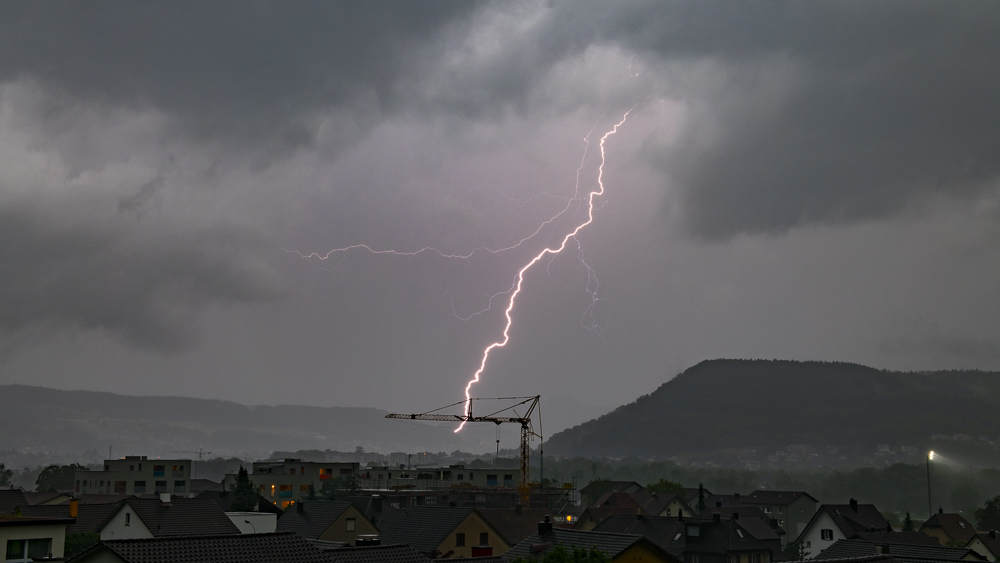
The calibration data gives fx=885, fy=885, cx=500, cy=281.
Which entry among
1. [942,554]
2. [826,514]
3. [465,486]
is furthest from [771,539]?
[465,486]

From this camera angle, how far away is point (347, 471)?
123875 millimetres

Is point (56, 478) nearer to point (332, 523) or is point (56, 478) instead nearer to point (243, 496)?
point (243, 496)

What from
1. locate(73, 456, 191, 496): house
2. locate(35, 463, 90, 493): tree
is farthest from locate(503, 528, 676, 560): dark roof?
locate(35, 463, 90, 493): tree

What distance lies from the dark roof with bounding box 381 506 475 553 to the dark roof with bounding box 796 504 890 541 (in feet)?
108

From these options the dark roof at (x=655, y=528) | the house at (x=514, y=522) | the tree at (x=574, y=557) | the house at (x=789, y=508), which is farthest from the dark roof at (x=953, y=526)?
the tree at (x=574, y=557)

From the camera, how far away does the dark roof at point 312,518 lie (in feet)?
166

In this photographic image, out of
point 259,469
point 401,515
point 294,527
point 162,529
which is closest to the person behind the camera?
point 162,529

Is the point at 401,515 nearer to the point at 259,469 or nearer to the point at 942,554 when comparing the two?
the point at 942,554

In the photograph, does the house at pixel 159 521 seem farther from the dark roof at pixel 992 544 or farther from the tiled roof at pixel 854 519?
the dark roof at pixel 992 544

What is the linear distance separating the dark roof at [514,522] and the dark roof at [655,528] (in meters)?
5.65

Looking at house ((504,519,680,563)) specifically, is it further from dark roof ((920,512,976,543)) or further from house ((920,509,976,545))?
dark roof ((920,512,976,543))

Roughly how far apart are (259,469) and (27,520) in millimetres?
100141

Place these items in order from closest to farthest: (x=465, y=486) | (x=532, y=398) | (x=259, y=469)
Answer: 1. (x=465, y=486)
2. (x=259, y=469)
3. (x=532, y=398)

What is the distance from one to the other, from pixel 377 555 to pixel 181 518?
70.0 feet
